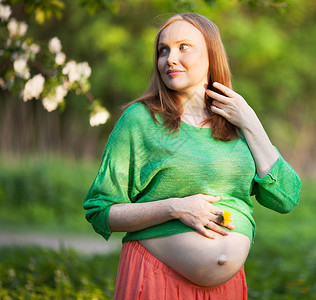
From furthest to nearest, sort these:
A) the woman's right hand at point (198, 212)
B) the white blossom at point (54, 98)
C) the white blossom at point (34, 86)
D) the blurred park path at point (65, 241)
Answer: the blurred park path at point (65, 241) → the white blossom at point (54, 98) → the white blossom at point (34, 86) → the woman's right hand at point (198, 212)

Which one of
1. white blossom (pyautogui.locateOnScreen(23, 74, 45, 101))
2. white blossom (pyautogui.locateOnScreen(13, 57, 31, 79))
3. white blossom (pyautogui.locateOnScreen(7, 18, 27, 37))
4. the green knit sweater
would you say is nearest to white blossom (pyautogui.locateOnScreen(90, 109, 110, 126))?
white blossom (pyautogui.locateOnScreen(23, 74, 45, 101))

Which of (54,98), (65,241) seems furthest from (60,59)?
(65,241)

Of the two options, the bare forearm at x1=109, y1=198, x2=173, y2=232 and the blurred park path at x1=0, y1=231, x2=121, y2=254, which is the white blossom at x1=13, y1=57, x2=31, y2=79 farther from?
the blurred park path at x1=0, y1=231, x2=121, y2=254

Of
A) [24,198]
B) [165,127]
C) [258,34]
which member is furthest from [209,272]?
[258,34]

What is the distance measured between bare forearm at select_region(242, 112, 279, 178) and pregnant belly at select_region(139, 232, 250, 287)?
0.31 meters

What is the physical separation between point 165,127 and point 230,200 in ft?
1.30

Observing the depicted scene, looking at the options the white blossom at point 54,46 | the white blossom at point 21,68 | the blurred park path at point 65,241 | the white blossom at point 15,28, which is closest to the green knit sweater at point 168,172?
the white blossom at point 21,68

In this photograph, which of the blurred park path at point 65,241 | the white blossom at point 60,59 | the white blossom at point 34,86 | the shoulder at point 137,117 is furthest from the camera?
the blurred park path at point 65,241

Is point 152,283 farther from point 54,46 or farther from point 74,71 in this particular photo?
point 54,46

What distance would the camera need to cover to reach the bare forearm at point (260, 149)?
2.22 m

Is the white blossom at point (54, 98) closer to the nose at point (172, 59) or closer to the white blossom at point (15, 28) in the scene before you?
the white blossom at point (15, 28)

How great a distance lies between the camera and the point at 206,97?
7.75 ft

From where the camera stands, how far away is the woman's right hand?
207 centimetres

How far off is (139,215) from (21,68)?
202 centimetres
